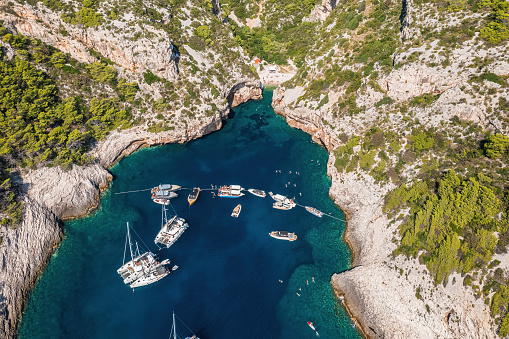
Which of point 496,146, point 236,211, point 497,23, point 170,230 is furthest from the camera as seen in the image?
point 497,23

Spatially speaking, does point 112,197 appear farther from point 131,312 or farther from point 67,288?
point 131,312

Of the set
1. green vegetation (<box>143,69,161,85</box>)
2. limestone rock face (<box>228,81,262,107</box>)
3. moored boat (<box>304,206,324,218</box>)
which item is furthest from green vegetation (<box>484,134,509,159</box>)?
green vegetation (<box>143,69,161,85</box>)

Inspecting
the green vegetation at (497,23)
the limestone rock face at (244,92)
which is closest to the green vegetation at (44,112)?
the limestone rock face at (244,92)

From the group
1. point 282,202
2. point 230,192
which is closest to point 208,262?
point 230,192

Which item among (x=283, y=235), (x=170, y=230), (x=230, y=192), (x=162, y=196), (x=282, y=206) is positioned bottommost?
(x=170, y=230)

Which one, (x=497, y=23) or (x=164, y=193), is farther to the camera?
(x=164, y=193)

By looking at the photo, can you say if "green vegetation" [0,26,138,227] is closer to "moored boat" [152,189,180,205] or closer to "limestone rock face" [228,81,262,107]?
"moored boat" [152,189,180,205]

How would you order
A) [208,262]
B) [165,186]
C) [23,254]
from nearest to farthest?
[23,254], [208,262], [165,186]

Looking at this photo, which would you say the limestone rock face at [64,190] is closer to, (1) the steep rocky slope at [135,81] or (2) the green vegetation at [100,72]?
(1) the steep rocky slope at [135,81]

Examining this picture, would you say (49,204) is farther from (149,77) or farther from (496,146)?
(496,146)
